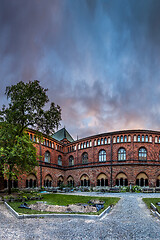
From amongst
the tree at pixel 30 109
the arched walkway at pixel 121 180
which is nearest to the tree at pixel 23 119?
the tree at pixel 30 109

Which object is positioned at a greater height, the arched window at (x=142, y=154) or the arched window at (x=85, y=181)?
the arched window at (x=142, y=154)

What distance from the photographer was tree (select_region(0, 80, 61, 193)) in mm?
17984

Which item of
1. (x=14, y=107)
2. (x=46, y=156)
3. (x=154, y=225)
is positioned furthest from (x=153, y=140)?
(x=154, y=225)

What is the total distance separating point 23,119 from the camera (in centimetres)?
2005

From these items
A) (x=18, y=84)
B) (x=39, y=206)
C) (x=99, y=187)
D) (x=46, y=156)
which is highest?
(x=18, y=84)

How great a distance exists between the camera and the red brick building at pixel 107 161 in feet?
103

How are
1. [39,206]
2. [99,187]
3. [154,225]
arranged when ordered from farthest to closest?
[99,187] → [39,206] → [154,225]

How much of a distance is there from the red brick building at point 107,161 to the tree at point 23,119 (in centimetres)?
893

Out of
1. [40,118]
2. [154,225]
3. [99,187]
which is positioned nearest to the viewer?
[154,225]

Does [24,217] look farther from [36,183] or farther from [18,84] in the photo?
[36,183]

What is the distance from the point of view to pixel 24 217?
9641 mm

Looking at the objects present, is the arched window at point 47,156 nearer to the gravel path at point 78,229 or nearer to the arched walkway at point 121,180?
the arched walkway at point 121,180

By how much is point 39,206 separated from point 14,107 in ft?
35.1

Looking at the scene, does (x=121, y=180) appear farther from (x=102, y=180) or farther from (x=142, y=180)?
(x=102, y=180)
